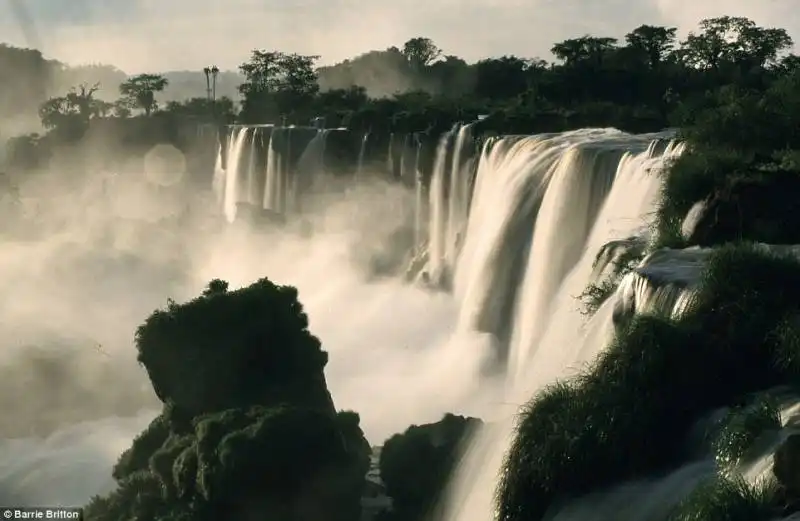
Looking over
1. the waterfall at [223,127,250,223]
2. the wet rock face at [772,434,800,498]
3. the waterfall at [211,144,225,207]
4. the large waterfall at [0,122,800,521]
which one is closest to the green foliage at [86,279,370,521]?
the large waterfall at [0,122,800,521]

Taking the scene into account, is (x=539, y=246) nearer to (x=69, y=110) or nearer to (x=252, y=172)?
(x=252, y=172)

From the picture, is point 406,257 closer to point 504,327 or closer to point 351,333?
point 351,333

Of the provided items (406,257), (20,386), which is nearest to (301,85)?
(406,257)

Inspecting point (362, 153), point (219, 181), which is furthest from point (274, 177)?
point (219, 181)

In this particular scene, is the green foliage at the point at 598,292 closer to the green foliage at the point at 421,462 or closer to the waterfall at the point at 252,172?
the green foliage at the point at 421,462

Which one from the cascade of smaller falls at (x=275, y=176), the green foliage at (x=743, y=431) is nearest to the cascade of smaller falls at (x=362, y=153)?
the cascade of smaller falls at (x=275, y=176)

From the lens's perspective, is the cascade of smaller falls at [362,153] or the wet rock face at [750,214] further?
the cascade of smaller falls at [362,153]
